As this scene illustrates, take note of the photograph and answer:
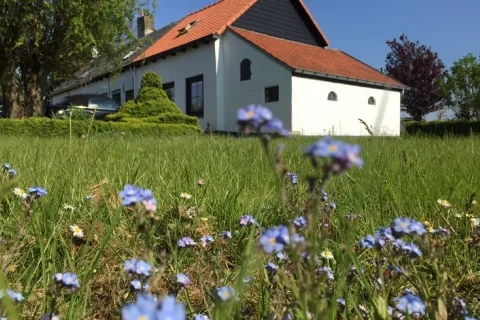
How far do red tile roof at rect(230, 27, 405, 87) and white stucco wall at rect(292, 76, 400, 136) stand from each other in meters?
0.46

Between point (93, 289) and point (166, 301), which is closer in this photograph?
point (166, 301)

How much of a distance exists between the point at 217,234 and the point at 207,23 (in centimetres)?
1882

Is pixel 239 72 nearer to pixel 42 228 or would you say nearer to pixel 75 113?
pixel 75 113

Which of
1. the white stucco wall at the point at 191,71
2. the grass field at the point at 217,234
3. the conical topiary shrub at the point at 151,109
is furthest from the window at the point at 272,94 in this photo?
the grass field at the point at 217,234

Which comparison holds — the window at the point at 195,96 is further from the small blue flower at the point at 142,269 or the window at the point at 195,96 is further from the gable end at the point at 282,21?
the small blue flower at the point at 142,269

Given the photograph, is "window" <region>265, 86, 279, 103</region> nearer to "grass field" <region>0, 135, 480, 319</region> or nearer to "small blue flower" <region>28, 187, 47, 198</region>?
"grass field" <region>0, 135, 480, 319</region>

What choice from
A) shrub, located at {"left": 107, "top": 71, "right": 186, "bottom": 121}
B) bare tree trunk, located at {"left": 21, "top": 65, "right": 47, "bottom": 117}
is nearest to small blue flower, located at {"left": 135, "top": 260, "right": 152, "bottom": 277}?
shrub, located at {"left": 107, "top": 71, "right": 186, "bottom": 121}

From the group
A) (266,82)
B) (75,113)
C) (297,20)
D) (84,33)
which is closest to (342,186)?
(75,113)

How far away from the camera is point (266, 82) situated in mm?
16141

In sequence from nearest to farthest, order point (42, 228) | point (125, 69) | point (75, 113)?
point (42, 228)
point (75, 113)
point (125, 69)

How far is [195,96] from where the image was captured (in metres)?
19.2

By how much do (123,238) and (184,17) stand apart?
23494 millimetres

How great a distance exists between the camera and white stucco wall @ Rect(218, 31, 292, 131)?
15594 millimetres

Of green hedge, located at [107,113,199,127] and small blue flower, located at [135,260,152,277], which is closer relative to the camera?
small blue flower, located at [135,260,152,277]
